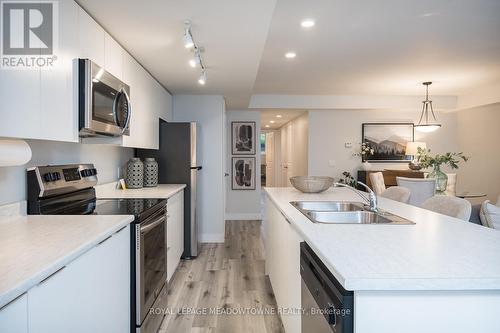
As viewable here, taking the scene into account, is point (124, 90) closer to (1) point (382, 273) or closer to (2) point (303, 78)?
(1) point (382, 273)

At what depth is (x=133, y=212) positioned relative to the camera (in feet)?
6.73

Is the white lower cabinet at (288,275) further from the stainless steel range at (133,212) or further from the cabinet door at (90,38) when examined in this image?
the cabinet door at (90,38)

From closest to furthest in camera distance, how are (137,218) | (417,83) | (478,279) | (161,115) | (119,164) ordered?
1. (478,279)
2. (137,218)
3. (119,164)
4. (161,115)
5. (417,83)

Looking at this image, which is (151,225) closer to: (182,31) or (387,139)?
(182,31)

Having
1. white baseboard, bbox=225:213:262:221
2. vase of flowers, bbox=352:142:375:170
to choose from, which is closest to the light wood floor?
white baseboard, bbox=225:213:262:221

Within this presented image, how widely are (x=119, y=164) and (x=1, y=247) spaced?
224 cm

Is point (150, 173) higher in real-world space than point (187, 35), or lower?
lower

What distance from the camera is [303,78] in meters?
4.66

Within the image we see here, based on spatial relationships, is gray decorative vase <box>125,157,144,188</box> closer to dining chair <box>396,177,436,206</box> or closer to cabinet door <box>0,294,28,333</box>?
cabinet door <box>0,294,28,333</box>

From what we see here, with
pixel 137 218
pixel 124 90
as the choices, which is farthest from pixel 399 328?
pixel 124 90

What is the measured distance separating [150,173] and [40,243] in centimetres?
235

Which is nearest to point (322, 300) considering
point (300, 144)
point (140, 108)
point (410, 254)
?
point (410, 254)

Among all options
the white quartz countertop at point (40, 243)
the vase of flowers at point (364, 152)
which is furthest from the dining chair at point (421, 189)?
the white quartz countertop at point (40, 243)

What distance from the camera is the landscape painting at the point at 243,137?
6.40m
